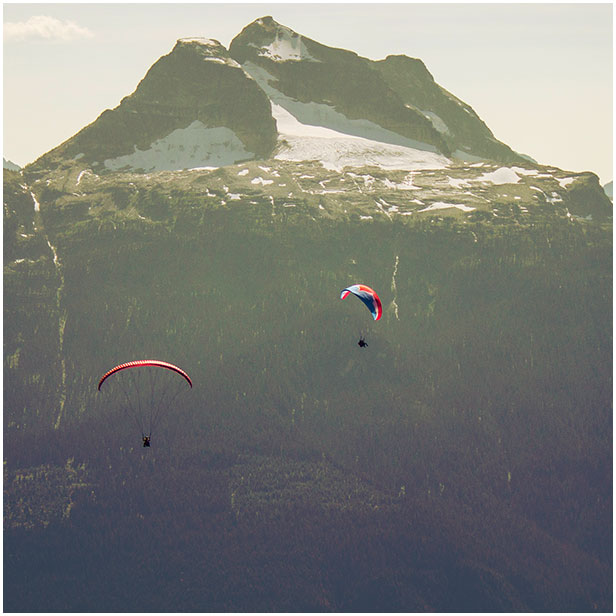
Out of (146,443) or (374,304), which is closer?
(146,443)

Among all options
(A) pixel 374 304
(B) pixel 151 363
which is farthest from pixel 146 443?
(A) pixel 374 304

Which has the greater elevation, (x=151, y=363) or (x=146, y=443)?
(x=151, y=363)

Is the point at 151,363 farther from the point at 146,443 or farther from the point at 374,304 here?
the point at 374,304

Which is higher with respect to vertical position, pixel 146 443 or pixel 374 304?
pixel 374 304

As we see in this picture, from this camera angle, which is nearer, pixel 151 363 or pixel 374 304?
pixel 151 363
